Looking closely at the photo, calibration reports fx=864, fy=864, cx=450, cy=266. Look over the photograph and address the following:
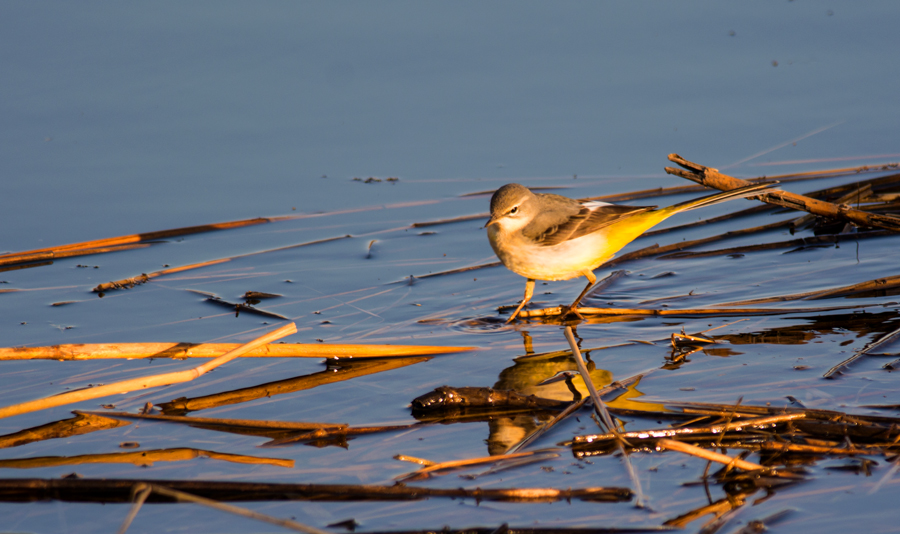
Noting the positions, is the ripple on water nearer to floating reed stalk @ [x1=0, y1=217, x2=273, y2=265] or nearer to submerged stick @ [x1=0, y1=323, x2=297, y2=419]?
submerged stick @ [x1=0, y1=323, x2=297, y2=419]

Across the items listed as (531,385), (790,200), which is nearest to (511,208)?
(790,200)

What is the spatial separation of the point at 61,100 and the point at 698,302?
803cm

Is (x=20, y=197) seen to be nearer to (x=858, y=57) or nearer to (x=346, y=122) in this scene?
(x=346, y=122)

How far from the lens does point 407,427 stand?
165 inches

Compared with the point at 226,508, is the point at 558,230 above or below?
above

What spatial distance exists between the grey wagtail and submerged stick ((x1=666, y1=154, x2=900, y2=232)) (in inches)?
6.0

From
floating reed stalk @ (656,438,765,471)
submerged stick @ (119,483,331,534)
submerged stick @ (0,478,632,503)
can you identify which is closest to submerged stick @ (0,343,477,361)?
submerged stick @ (0,478,632,503)

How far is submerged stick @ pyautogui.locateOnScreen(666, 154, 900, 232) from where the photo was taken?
238 inches

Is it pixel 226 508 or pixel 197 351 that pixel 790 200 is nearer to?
pixel 197 351

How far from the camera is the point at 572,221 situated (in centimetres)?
665

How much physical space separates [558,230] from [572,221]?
0.18 m

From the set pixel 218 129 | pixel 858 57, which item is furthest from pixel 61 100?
pixel 858 57

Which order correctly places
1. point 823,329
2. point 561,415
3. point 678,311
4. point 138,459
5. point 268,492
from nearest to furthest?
point 268,492 < point 138,459 < point 561,415 < point 823,329 < point 678,311

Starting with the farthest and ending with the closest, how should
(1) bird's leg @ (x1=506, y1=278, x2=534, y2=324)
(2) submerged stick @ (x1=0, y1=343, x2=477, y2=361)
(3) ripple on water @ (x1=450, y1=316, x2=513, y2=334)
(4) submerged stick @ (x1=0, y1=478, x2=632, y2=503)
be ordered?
(1) bird's leg @ (x1=506, y1=278, x2=534, y2=324), (3) ripple on water @ (x1=450, y1=316, x2=513, y2=334), (2) submerged stick @ (x1=0, y1=343, x2=477, y2=361), (4) submerged stick @ (x1=0, y1=478, x2=632, y2=503)
